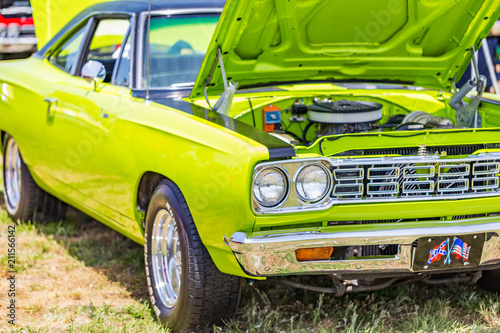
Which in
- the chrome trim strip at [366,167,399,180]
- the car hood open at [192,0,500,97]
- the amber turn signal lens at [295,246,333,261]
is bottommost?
the amber turn signal lens at [295,246,333,261]

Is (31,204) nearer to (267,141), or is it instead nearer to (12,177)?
(12,177)

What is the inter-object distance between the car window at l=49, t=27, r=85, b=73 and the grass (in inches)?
51.2

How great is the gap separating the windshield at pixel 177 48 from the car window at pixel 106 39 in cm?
53

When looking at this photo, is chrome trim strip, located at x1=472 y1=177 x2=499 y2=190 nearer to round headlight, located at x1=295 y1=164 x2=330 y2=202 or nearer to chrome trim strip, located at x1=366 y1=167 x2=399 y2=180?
chrome trim strip, located at x1=366 y1=167 x2=399 y2=180

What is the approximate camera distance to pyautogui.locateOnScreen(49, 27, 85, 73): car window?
4.79 m

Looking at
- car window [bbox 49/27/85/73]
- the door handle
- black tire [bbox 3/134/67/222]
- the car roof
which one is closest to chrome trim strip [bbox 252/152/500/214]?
the car roof

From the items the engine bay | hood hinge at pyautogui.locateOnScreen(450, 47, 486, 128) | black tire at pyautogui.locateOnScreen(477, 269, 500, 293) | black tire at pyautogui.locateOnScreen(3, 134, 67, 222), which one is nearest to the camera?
black tire at pyautogui.locateOnScreen(477, 269, 500, 293)

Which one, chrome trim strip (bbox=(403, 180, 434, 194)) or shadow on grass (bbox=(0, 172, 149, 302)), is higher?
chrome trim strip (bbox=(403, 180, 434, 194))

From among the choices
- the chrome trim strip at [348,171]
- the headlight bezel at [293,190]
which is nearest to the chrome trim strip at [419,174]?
the chrome trim strip at [348,171]

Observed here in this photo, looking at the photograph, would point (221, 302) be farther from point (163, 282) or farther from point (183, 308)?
point (163, 282)

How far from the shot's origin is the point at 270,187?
115 inches

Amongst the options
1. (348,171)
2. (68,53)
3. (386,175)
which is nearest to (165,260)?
(348,171)

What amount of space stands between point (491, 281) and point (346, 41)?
5.10ft

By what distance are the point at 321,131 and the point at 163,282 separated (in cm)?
123
